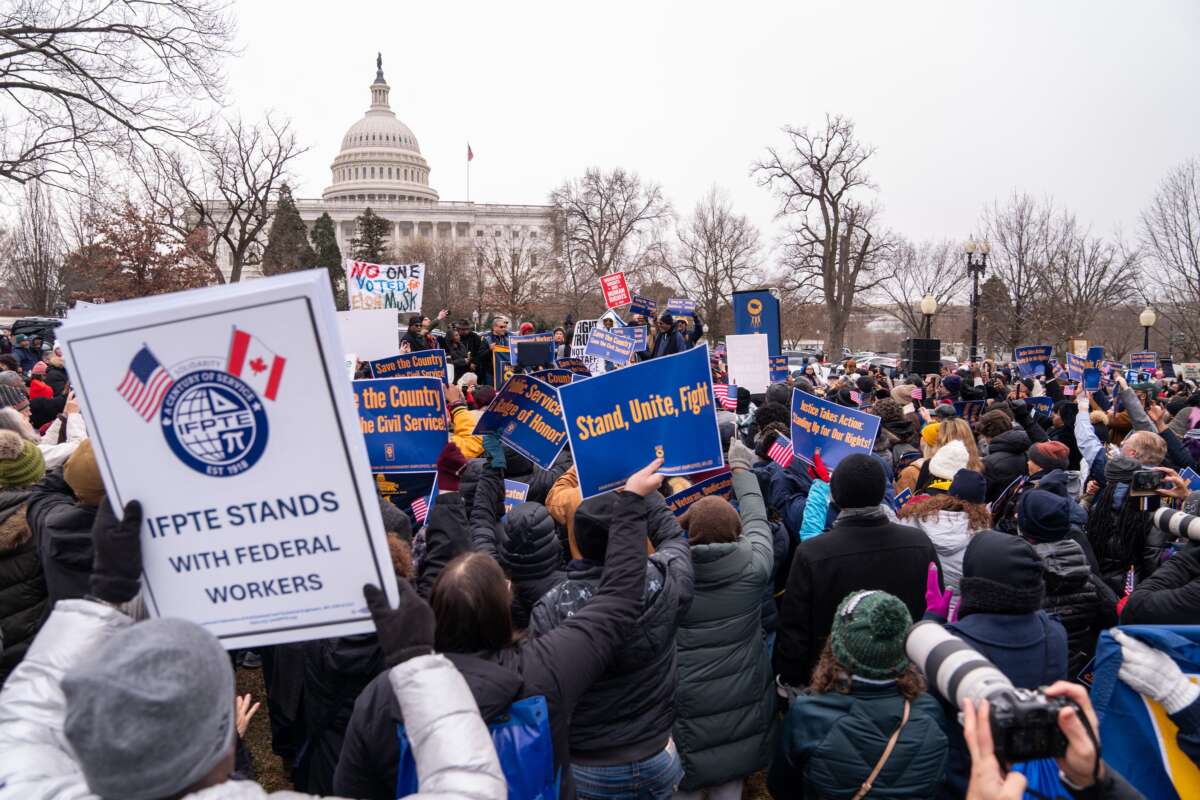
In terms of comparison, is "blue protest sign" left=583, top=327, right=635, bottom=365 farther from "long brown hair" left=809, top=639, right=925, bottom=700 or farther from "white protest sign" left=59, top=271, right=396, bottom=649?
"white protest sign" left=59, top=271, right=396, bottom=649

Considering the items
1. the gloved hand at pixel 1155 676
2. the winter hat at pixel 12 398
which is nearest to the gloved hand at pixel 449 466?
the gloved hand at pixel 1155 676

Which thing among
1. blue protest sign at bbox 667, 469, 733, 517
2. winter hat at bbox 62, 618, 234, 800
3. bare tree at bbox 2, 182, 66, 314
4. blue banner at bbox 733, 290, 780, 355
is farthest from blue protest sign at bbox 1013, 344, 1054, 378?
bare tree at bbox 2, 182, 66, 314

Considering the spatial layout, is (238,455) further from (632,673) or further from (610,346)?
(610,346)

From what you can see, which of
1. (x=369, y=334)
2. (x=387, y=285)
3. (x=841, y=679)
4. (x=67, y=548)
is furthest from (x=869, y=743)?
(x=387, y=285)

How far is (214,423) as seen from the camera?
2.03 meters

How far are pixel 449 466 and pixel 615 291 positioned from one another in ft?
39.4

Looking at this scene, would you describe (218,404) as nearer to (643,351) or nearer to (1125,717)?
(1125,717)

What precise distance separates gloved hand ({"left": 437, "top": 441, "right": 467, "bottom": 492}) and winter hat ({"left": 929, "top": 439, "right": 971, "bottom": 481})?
3.79 metres

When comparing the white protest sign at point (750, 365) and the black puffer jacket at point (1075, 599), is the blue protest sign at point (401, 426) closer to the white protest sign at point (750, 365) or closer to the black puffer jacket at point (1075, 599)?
the black puffer jacket at point (1075, 599)

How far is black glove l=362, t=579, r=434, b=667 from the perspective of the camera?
1.89 metres

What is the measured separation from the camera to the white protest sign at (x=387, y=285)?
1136cm

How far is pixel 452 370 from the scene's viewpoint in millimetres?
12961

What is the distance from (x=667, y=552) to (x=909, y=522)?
2.01 meters

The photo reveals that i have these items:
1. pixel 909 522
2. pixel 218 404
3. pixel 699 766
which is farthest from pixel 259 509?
pixel 909 522
